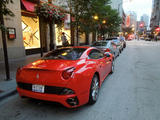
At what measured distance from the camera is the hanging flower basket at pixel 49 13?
707 cm

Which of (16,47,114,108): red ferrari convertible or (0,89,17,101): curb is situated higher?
(16,47,114,108): red ferrari convertible

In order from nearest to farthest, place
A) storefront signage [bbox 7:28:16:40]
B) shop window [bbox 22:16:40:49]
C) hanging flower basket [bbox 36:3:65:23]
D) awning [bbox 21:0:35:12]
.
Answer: hanging flower basket [bbox 36:3:65:23]
storefront signage [bbox 7:28:16:40]
awning [bbox 21:0:35:12]
shop window [bbox 22:16:40:49]

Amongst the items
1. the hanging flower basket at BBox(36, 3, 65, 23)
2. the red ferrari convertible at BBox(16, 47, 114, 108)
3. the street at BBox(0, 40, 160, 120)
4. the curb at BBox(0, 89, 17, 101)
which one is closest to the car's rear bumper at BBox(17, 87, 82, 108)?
the red ferrari convertible at BBox(16, 47, 114, 108)

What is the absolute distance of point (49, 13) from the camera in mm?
7148

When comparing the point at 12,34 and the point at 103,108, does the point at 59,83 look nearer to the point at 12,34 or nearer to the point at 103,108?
the point at 103,108

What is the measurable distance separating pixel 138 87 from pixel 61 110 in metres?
2.86

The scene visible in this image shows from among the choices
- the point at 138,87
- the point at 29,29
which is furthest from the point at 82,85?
the point at 29,29

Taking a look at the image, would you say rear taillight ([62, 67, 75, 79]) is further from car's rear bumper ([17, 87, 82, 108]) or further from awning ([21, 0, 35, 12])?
awning ([21, 0, 35, 12])

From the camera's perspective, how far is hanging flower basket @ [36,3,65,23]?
7.07 m

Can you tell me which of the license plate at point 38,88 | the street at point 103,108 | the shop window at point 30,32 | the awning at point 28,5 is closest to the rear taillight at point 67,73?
the license plate at point 38,88

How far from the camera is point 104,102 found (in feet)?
11.3

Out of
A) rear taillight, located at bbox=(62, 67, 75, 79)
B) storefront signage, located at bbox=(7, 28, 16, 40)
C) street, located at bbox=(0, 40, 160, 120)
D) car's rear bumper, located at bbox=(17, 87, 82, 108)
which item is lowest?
street, located at bbox=(0, 40, 160, 120)

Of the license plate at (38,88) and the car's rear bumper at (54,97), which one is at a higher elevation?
the license plate at (38,88)

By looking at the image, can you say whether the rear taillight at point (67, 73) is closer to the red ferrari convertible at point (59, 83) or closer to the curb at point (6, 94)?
the red ferrari convertible at point (59, 83)
